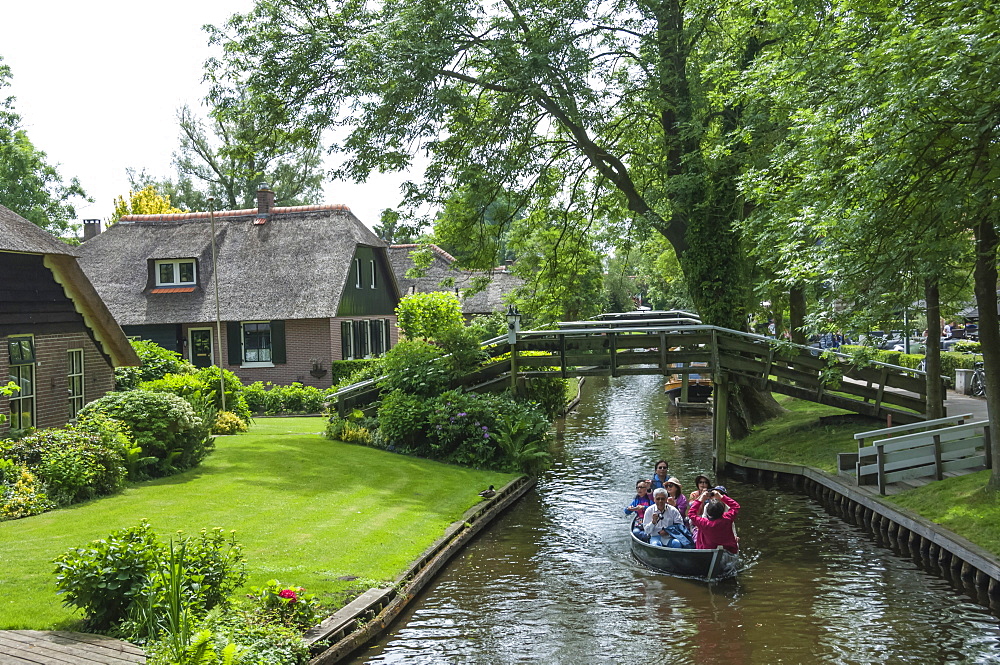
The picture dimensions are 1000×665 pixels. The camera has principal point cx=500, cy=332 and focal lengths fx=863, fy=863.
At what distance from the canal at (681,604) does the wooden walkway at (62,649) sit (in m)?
2.83

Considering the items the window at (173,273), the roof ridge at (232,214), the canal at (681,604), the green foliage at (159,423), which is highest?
the roof ridge at (232,214)

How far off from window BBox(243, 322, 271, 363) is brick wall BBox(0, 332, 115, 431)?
15.9 metres

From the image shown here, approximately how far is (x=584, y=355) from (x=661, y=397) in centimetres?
1899

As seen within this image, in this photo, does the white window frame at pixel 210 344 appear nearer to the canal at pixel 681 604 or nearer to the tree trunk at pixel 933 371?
the canal at pixel 681 604

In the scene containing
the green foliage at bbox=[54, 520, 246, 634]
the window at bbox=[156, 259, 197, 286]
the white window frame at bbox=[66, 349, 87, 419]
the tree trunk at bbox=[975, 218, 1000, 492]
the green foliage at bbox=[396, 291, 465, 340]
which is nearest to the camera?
the green foliage at bbox=[54, 520, 246, 634]

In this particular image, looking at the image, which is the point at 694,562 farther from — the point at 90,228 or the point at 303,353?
the point at 90,228

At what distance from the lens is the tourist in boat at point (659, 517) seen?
14.7 metres

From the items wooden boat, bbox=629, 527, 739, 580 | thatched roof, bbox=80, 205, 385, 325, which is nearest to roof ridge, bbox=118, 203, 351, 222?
thatched roof, bbox=80, 205, 385, 325

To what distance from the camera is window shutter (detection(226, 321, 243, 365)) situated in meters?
35.5

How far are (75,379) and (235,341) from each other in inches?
655

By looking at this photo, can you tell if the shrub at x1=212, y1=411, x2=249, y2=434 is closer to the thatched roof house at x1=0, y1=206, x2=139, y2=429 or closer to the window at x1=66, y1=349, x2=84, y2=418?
the thatched roof house at x1=0, y1=206, x2=139, y2=429

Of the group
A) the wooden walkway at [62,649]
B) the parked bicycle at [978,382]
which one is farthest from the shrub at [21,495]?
the parked bicycle at [978,382]

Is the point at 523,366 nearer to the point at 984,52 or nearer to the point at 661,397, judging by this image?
the point at 984,52

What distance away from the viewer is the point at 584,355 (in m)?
22.9
